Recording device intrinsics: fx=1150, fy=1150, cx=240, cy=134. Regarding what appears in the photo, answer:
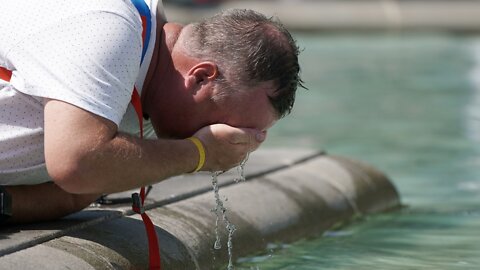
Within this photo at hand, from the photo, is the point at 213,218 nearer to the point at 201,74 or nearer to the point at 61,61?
the point at 201,74

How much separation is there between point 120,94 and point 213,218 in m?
1.41

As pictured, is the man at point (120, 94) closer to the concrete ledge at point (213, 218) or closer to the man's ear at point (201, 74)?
the man's ear at point (201, 74)

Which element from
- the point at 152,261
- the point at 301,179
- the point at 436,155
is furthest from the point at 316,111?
the point at 152,261

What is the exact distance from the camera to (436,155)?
8570mm

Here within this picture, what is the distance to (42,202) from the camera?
12.4 feet

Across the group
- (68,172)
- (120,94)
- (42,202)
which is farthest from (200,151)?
(42,202)

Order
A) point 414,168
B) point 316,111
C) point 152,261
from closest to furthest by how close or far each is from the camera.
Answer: point 152,261 < point 414,168 < point 316,111

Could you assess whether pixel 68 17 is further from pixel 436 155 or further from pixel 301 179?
pixel 436 155

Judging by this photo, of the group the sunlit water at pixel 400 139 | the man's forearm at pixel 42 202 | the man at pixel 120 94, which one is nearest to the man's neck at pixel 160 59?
Answer: the man at pixel 120 94

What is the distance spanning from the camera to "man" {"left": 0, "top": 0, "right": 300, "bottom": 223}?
10.5 ft

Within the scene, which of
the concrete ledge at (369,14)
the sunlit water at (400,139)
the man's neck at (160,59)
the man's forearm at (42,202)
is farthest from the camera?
the concrete ledge at (369,14)

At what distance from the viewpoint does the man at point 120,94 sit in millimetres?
3201

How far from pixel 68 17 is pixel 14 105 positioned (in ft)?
1.05

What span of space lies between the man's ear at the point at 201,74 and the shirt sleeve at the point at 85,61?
230 millimetres
